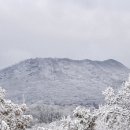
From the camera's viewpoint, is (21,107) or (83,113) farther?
(83,113)

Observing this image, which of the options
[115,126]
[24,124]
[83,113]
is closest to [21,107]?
[24,124]

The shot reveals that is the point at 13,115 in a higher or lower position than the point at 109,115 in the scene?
higher

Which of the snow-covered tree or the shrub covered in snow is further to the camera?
the shrub covered in snow

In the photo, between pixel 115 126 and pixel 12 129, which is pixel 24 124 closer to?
pixel 12 129

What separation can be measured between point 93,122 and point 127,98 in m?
2.63

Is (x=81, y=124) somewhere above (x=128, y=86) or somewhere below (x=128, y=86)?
below

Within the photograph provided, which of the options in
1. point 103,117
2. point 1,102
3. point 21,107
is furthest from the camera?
point 103,117

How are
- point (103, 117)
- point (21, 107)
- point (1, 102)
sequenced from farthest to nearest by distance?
1. point (103, 117)
2. point (21, 107)
3. point (1, 102)

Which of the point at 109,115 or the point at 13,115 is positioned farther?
the point at 109,115

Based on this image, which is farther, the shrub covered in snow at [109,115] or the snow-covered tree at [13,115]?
the shrub covered in snow at [109,115]

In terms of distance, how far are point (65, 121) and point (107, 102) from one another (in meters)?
2.98

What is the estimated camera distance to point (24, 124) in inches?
957

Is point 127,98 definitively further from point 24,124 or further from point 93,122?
point 24,124

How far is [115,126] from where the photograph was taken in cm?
2755
